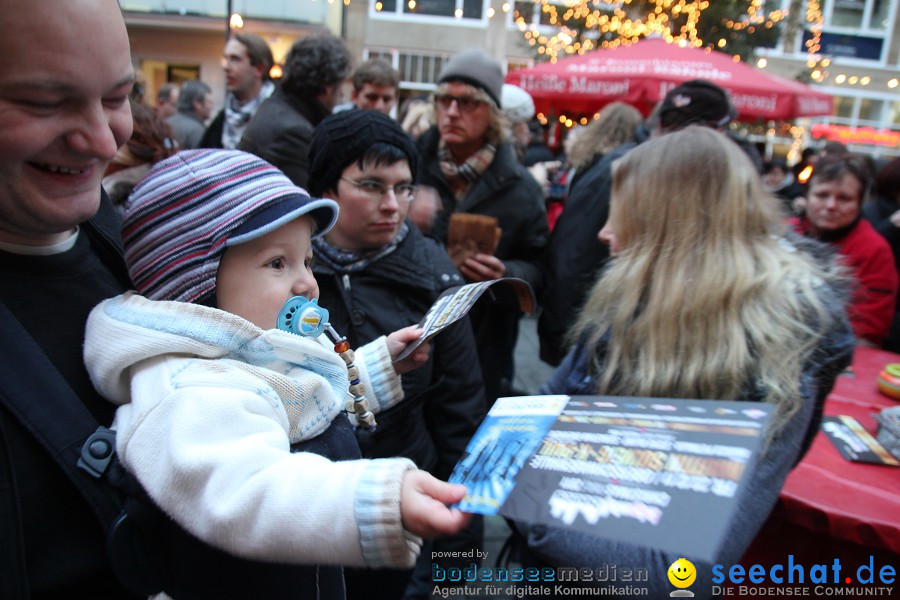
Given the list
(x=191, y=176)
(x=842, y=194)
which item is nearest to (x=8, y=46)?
(x=191, y=176)

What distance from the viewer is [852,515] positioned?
5.76 feet

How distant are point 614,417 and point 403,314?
1112 millimetres

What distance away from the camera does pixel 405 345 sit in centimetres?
156

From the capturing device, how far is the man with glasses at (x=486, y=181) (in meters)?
3.08

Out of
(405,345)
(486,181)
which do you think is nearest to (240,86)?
(486,181)

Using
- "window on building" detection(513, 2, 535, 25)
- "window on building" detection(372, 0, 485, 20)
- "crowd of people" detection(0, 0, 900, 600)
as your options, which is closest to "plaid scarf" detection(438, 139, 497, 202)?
"crowd of people" detection(0, 0, 900, 600)

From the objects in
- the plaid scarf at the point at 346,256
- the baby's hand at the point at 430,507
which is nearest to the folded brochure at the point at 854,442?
the plaid scarf at the point at 346,256

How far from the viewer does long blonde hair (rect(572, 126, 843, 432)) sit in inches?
60.2

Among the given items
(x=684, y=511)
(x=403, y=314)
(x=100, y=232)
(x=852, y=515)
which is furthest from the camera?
(x=403, y=314)

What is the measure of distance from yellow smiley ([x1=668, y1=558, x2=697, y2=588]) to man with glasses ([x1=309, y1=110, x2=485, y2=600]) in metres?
0.82

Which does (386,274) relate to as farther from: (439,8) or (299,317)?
(439,8)

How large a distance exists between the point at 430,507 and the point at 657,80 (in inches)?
247

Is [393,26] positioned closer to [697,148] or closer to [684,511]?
[697,148]

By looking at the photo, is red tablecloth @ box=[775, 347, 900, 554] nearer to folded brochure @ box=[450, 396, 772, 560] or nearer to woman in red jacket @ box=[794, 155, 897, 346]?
folded brochure @ box=[450, 396, 772, 560]
